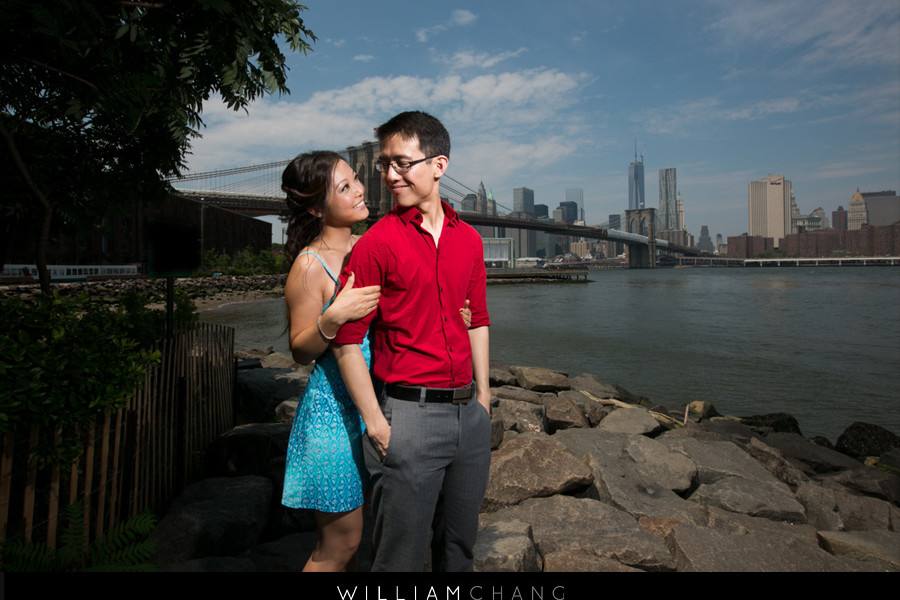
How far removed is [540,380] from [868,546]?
16.8 feet

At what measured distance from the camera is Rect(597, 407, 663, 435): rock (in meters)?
5.76

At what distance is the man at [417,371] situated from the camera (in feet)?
4.87

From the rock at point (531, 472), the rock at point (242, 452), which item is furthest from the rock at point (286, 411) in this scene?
the rock at point (531, 472)

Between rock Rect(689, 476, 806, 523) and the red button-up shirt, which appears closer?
the red button-up shirt

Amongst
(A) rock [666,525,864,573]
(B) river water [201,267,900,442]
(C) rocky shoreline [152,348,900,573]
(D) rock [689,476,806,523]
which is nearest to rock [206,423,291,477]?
(C) rocky shoreline [152,348,900,573]

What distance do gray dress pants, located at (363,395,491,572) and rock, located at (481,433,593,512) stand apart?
1842mm

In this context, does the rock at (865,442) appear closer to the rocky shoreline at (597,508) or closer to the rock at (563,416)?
the rocky shoreline at (597,508)

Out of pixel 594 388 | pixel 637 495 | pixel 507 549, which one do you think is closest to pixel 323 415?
pixel 507 549

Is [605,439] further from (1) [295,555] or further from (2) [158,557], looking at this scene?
(2) [158,557]

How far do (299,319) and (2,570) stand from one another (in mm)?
1211

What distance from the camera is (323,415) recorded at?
5.59 feet

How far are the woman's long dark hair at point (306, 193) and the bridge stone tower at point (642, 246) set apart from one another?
99751 millimetres

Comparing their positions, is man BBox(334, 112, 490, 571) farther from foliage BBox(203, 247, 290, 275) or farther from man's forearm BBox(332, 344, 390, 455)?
foliage BBox(203, 247, 290, 275)

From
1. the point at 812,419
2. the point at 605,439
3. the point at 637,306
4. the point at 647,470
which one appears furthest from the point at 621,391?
the point at 637,306
